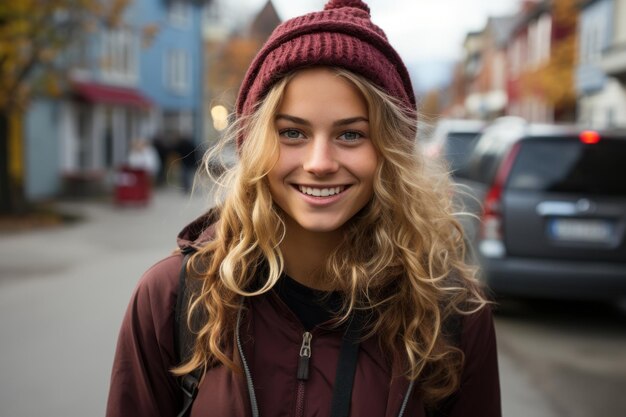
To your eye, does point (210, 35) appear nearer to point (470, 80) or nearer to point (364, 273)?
point (470, 80)

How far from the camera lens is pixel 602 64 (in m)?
24.1

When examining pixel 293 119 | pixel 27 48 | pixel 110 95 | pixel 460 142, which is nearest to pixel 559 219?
pixel 293 119

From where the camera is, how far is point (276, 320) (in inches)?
76.2

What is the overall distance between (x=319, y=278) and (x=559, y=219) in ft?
18.0

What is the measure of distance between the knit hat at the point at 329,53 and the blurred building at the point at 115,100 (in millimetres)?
15017

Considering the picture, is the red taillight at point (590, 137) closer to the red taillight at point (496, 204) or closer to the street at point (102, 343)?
the red taillight at point (496, 204)

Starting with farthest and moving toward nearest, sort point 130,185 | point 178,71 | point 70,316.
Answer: point 178,71
point 130,185
point 70,316

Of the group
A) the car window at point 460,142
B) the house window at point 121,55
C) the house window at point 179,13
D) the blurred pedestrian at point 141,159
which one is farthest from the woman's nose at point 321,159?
the house window at point 179,13

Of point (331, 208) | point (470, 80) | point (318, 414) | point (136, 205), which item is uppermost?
point (470, 80)

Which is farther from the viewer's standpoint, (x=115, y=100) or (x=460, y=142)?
(x=115, y=100)

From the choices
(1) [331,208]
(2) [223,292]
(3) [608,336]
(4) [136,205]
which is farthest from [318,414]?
(4) [136,205]

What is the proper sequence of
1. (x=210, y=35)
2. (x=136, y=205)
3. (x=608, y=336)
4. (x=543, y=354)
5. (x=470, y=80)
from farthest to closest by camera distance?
(x=470, y=80) → (x=210, y=35) → (x=136, y=205) → (x=608, y=336) → (x=543, y=354)

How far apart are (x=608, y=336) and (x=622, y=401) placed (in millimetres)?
1924

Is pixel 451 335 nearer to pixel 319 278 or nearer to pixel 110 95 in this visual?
pixel 319 278
